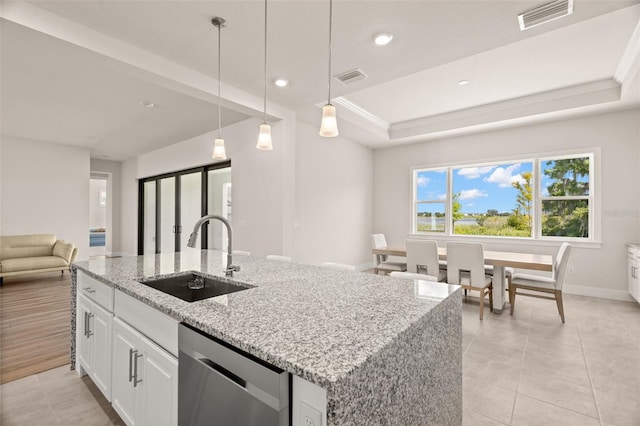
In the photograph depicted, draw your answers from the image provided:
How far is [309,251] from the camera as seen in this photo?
4.88m

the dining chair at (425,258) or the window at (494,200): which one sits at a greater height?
the window at (494,200)

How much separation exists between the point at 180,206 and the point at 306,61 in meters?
4.47

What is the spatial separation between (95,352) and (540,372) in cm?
312

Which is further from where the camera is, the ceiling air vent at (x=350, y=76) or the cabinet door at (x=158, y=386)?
the ceiling air vent at (x=350, y=76)

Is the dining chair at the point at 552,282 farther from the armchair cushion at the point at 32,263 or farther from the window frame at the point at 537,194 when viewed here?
the armchair cushion at the point at 32,263

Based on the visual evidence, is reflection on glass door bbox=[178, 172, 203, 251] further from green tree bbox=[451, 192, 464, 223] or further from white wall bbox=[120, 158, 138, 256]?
Result: green tree bbox=[451, 192, 464, 223]

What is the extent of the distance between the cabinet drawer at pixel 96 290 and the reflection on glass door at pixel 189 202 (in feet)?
11.5

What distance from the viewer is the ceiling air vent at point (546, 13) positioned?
212 centimetres

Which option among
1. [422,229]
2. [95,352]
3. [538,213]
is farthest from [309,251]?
[538,213]

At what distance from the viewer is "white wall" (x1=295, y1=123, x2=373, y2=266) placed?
15.7ft

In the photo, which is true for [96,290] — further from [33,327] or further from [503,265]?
[503,265]

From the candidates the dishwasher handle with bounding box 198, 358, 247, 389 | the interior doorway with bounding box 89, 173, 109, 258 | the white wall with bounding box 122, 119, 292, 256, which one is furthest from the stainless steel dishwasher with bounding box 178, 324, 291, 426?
the interior doorway with bounding box 89, 173, 109, 258

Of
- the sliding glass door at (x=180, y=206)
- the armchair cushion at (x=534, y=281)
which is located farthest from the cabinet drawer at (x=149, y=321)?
the armchair cushion at (x=534, y=281)

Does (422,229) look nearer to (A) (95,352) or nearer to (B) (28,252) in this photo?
(A) (95,352)
